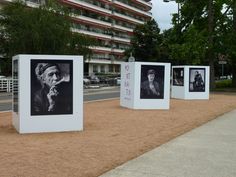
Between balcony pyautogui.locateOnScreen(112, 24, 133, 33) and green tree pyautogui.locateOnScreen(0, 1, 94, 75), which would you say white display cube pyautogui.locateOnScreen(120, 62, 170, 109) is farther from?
balcony pyautogui.locateOnScreen(112, 24, 133, 33)

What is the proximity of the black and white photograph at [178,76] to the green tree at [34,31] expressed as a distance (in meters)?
14.9

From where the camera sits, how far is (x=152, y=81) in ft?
68.2

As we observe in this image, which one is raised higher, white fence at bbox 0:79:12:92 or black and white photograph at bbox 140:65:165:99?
black and white photograph at bbox 140:65:165:99

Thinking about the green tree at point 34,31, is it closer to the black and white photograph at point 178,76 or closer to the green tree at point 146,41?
the black and white photograph at point 178,76

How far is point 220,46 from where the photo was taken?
136 feet

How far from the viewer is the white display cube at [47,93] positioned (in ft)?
40.2

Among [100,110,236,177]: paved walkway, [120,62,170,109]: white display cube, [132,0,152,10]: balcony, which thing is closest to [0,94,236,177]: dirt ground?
[100,110,236,177]: paved walkway

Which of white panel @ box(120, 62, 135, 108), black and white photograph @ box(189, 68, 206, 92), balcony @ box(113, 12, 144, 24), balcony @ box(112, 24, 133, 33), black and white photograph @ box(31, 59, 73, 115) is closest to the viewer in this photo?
black and white photograph @ box(31, 59, 73, 115)

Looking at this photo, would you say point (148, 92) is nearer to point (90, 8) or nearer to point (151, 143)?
point (151, 143)

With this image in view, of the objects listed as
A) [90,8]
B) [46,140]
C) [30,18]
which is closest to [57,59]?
[46,140]

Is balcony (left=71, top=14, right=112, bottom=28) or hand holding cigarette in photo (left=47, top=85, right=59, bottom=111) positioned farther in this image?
balcony (left=71, top=14, right=112, bottom=28)

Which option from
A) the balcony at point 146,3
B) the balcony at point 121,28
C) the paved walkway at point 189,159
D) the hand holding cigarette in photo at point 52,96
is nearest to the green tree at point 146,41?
the balcony at point 121,28

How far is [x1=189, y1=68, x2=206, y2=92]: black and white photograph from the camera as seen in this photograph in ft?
95.3

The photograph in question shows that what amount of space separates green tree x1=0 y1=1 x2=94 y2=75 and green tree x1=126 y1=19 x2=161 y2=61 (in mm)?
21068
